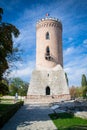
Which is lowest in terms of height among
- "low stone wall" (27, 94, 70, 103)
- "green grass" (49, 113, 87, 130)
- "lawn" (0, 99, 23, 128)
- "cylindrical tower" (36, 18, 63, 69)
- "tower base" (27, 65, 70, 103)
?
"green grass" (49, 113, 87, 130)

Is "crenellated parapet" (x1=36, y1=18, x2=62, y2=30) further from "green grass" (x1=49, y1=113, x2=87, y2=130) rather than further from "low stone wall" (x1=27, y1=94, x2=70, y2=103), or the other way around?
"green grass" (x1=49, y1=113, x2=87, y2=130)

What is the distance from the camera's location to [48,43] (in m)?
40.8

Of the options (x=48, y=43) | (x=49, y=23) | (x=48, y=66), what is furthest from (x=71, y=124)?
(x=49, y=23)

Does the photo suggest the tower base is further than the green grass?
Yes

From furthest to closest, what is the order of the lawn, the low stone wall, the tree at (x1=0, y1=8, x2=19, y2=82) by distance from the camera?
the low stone wall, the tree at (x1=0, y1=8, x2=19, y2=82), the lawn

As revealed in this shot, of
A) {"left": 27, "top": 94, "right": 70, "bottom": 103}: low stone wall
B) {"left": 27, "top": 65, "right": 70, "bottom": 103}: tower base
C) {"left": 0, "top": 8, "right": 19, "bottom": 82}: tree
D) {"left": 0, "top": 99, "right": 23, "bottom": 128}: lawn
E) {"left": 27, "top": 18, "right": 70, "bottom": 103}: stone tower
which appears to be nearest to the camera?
{"left": 0, "top": 99, "right": 23, "bottom": 128}: lawn

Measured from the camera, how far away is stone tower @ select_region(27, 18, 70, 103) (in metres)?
37.2

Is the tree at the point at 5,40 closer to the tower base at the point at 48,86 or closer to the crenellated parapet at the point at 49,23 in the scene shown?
the tower base at the point at 48,86

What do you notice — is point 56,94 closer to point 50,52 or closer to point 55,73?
point 55,73

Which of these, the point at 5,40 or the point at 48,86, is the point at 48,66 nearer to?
the point at 48,86

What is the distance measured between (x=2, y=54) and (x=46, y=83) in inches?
1030

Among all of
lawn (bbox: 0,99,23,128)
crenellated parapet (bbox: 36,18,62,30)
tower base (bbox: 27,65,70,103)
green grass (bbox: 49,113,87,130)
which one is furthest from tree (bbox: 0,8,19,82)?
crenellated parapet (bbox: 36,18,62,30)

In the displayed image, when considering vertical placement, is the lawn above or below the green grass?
above

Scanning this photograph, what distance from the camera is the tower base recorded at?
3653 cm
